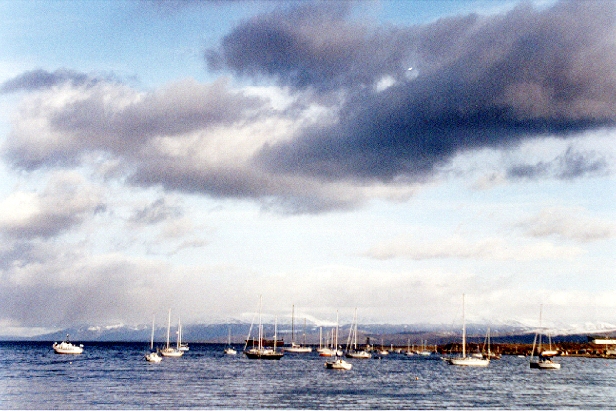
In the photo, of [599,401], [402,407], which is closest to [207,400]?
[402,407]

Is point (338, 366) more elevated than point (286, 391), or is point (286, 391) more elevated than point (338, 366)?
point (286, 391)

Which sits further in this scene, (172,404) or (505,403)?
(505,403)

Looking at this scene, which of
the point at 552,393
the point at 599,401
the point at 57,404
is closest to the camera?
the point at 57,404

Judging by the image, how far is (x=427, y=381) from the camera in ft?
456

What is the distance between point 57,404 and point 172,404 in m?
14.0

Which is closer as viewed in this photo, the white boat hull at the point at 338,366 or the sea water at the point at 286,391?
the sea water at the point at 286,391

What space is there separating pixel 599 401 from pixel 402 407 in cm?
3284

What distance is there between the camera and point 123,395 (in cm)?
10006

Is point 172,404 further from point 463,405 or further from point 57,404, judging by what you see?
point 463,405

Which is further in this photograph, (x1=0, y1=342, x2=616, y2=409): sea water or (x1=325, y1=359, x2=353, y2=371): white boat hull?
(x1=325, y1=359, x2=353, y2=371): white boat hull

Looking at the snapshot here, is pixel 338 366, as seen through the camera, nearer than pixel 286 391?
No

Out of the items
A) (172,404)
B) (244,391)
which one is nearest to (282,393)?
(244,391)

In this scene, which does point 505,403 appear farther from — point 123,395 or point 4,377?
point 4,377

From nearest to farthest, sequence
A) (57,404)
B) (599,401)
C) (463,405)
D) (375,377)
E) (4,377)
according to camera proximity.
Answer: (57,404) → (463,405) → (599,401) → (4,377) → (375,377)
